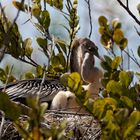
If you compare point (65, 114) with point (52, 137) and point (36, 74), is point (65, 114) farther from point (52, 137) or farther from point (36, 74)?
point (52, 137)

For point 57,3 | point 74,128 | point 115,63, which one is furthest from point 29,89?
point 115,63

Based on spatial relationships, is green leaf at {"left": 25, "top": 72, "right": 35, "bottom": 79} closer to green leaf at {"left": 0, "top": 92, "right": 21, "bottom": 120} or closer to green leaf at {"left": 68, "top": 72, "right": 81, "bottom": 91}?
green leaf at {"left": 68, "top": 72, "right": 81, "bottom": 91}

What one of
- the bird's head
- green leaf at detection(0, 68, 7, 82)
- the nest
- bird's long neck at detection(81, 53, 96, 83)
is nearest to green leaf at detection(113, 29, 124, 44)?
the nest

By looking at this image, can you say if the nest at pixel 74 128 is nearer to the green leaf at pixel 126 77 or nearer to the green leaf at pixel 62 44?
the green leaf at pixel 126 77

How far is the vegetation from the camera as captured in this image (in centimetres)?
142

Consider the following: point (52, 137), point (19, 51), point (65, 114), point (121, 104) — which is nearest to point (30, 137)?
point (52, 137)

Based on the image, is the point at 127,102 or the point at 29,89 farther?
the point at 29,89

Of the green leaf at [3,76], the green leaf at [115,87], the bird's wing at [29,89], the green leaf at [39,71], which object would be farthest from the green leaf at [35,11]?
the green leaf at [115,87]

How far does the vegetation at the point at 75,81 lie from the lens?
55.9 inches

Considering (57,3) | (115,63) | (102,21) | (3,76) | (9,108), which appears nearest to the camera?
(9,108)

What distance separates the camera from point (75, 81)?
6.07 ft

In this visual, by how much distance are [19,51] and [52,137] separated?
194cm

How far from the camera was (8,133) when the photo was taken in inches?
97.6

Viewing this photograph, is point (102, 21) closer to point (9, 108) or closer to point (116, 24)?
point (116, 24)
